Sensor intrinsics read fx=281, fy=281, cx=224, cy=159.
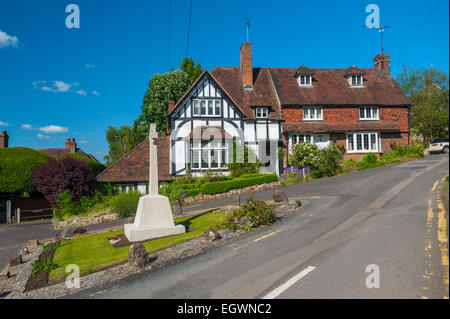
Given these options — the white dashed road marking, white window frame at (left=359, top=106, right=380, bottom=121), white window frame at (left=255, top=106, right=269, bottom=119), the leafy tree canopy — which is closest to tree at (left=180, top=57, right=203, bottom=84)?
the leafy tree canopy

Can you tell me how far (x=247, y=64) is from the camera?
29828mm

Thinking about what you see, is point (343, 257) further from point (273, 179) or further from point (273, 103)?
point (273, 103)

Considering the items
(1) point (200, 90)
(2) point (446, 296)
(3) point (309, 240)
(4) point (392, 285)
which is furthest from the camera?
(1) point (200, 90)

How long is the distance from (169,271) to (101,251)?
4120 millimetres

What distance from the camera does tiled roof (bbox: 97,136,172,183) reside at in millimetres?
23297

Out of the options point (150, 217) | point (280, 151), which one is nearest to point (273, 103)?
point (280, 151)

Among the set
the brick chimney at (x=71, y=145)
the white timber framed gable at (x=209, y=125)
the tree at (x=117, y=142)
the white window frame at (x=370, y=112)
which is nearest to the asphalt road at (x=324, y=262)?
the white timber framed gable at (x=209, y=125)

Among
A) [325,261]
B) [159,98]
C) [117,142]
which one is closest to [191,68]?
[159,98]

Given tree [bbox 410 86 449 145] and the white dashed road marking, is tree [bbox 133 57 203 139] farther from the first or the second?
the white dashed road marking

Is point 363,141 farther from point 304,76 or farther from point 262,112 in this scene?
point 262,112

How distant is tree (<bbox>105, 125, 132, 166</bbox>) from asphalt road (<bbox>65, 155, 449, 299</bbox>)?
51228mm

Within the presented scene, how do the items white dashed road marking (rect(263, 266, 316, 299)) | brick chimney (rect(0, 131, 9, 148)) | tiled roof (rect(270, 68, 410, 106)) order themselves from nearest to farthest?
white dashed road marking (rect(263, 266, 316, 299)) < tiled roof (rect(270, 68, 410, 106)) < brick chimney (rect(0, 131, 9, 148))

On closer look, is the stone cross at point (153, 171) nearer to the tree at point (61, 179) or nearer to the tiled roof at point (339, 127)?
the tree at point (61, 179)

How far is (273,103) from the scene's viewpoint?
28.6 m
